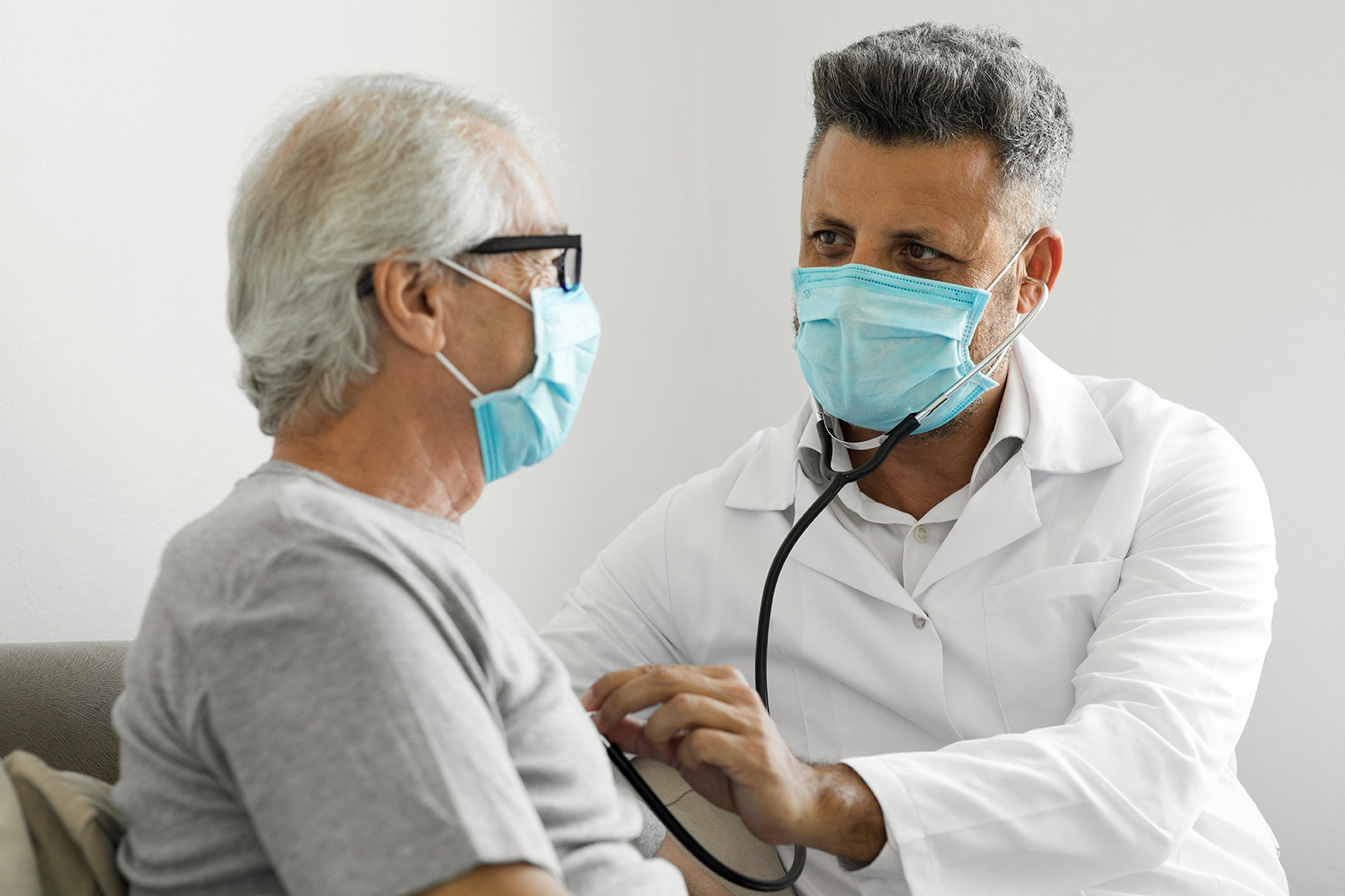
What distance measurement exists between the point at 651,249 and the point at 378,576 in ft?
5.82

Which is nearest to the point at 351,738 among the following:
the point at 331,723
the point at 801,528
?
the point at 331,723

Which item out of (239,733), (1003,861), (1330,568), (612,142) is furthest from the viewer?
(612,142)

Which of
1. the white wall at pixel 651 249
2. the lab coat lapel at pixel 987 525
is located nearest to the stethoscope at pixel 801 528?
the lab coat lapel at pixel 987 525

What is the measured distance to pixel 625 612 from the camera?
1.55 m

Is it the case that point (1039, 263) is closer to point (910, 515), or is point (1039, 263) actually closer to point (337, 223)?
point (910, 515)

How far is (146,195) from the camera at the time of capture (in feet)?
4.62

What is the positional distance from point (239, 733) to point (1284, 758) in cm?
197

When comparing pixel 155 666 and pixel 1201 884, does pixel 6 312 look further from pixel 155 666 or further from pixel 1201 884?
pixel 1201 884

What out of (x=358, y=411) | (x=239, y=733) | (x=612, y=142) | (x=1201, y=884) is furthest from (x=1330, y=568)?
(x=239, y=733)

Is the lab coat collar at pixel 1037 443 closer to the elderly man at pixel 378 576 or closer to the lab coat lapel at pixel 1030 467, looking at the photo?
the lab coat lapel at pixel 1030 467

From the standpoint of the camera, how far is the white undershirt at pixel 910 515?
1.45 metres

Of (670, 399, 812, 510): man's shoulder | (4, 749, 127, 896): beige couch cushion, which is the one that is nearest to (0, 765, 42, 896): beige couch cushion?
(4, 749, 127, 896): beige couch cushion

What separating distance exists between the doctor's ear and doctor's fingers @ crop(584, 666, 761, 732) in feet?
2.52

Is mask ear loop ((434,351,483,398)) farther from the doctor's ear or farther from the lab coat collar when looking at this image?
the doctor's ear
